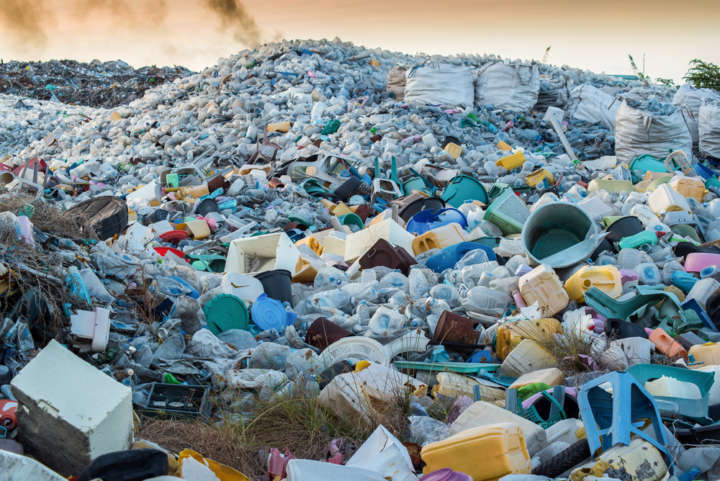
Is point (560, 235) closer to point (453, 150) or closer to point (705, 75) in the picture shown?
point (453, 150)

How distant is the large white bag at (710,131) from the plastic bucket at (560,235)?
21.3ft

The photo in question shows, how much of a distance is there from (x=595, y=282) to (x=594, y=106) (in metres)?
8.87

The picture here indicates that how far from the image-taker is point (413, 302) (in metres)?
4.45

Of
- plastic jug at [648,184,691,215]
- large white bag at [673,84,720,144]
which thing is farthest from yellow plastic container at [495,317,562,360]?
large white bag at [673,84,720,144]

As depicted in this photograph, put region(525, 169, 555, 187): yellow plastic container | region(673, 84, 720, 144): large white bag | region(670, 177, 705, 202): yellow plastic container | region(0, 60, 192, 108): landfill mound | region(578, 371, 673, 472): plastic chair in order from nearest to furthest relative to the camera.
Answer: region(578, 371, 673, 472): plastic chair
region(670, 177, 705, 202): yellow plastic container
region(525, 169, 555, 187): yellow plastic container
region(673, 84, 720, 144): large white bag
region(0, 60, 192, 108): landfill mound

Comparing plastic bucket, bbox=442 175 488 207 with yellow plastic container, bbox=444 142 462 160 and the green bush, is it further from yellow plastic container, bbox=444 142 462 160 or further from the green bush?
the green bush

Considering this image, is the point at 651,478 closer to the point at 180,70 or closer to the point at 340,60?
the point at 340,60

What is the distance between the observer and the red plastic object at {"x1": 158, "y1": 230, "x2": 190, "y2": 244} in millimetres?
6527

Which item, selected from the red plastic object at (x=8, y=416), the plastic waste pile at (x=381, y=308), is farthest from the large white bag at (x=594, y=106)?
the red plastic object at (x=8, y=416)

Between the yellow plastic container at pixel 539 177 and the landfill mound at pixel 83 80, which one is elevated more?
the landfill mound at pixel 83 80

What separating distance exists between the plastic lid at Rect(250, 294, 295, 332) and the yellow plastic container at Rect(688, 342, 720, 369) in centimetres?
238

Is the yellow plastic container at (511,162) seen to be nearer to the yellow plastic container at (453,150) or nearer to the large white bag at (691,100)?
the yellow plastic container at (453,150)

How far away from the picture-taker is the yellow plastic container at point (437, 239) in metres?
5.65

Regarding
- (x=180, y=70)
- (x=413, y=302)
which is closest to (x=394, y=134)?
(x=413, y=302)
